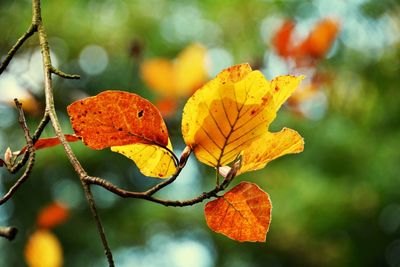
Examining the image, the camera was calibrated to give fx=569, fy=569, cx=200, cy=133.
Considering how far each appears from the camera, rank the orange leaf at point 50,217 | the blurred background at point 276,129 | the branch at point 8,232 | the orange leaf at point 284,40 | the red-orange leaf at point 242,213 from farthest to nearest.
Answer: the blurred background at point 276,129, the orange leaf at point 284,40, the orange leaf at point 50,217, the red-orange leaf at point 242,213, the branch at point 8,232

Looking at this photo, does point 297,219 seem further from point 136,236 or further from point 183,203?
point 183,203

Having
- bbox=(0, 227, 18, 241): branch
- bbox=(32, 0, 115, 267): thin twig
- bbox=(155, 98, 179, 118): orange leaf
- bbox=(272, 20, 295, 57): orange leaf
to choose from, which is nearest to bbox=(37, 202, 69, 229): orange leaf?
bbox=(155, 98, 179, 118): orange leaf

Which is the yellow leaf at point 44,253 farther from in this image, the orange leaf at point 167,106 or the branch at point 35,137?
the orange leaf at point 167,106

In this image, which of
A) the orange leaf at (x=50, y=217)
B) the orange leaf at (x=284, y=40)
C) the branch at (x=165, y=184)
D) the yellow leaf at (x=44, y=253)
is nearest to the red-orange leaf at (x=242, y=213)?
the branch at (x=165, y=184)

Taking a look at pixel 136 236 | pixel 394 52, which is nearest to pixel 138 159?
pixel 394 52

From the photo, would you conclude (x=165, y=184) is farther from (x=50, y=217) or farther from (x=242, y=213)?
(x=50, y=217)

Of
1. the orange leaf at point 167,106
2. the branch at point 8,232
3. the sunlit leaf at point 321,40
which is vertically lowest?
the orange leaf at point 167,106
